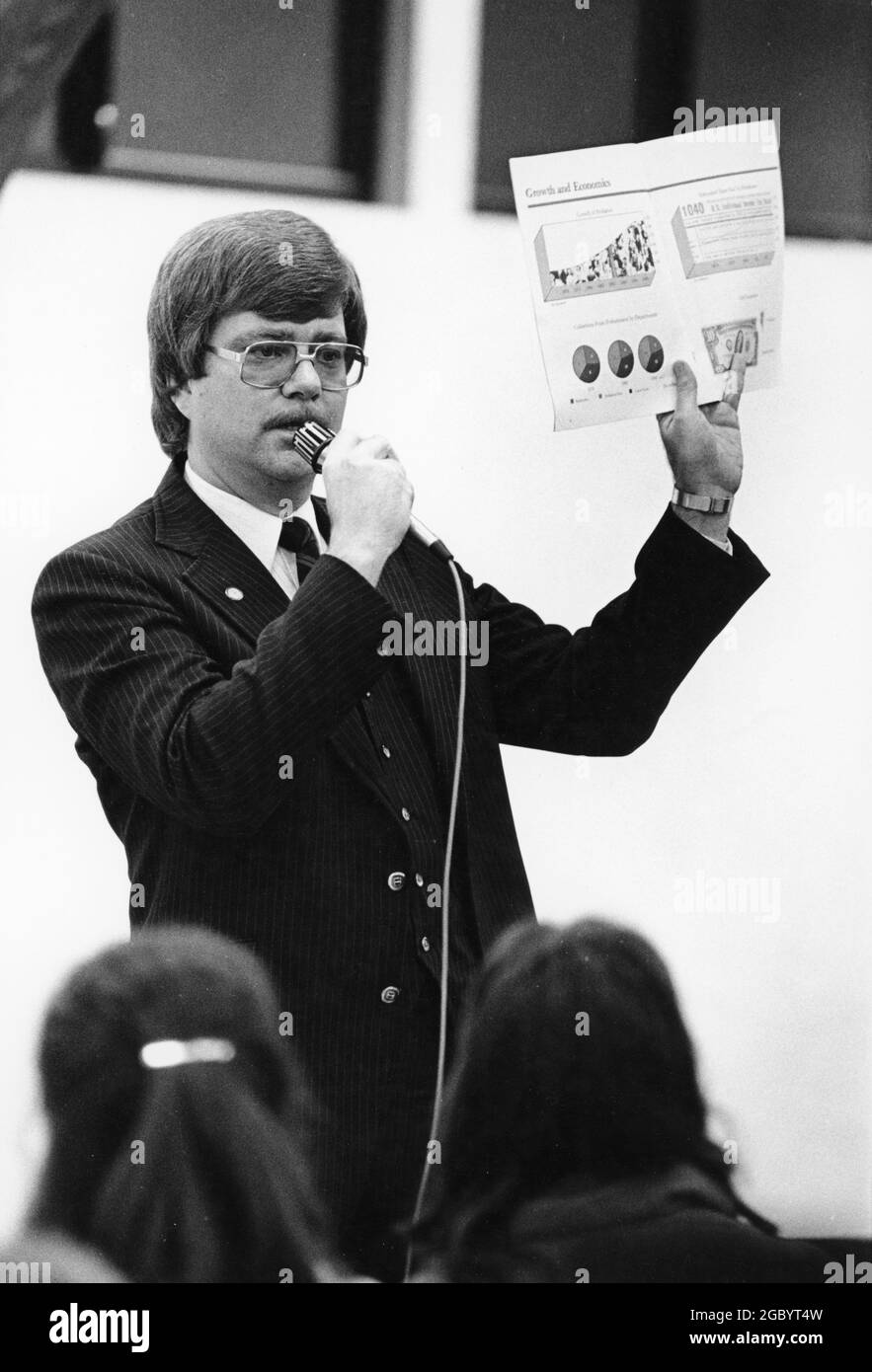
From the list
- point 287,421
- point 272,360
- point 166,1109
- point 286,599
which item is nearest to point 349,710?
point 286,599

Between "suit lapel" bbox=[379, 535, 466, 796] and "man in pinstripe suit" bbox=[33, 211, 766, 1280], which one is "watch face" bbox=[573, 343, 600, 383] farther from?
"suit lapel" bbox=[379, 535, 466, 796]

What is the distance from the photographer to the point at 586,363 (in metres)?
3.41

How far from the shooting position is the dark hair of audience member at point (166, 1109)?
3.36m

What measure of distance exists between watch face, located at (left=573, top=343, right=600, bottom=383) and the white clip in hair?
133 centimetres

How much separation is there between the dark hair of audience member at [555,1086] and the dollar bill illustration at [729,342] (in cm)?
107

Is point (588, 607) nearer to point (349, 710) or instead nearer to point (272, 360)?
point (349, 710)

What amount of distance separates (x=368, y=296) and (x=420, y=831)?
1.00 m

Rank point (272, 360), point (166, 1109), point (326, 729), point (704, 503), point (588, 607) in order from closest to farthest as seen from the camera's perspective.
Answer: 1. point (326, 729)
2. point (166, 1109)
3. point (272, 360)
4. point (704, 503)
5. point (588, 607)

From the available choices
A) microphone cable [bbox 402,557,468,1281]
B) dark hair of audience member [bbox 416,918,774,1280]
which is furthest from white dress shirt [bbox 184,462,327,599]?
dark hair of audience member [bbox 416,918,774,1280]

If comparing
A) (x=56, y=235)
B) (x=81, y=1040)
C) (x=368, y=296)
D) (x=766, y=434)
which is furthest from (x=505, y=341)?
(x=81, y=1040)

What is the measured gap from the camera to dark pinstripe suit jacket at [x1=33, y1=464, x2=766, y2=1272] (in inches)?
125

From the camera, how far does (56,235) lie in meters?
3.54

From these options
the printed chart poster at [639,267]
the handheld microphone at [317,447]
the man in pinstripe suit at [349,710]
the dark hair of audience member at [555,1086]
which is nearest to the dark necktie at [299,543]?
the man in pinstripe suit at [349,710]

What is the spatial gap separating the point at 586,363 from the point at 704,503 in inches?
14.1
